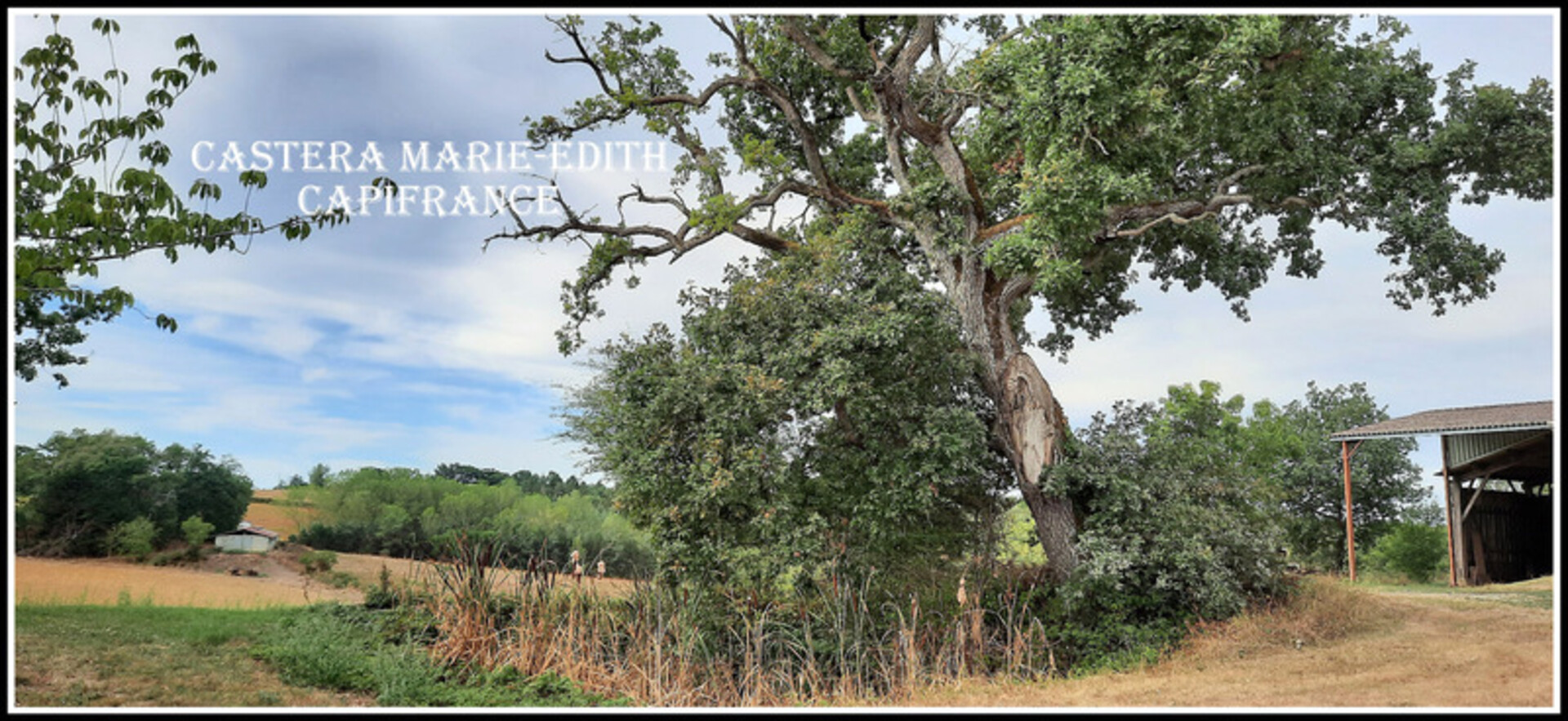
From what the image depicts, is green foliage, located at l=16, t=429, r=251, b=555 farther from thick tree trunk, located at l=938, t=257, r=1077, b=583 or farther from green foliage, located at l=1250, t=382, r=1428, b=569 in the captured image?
green foliage, located at l=1250, t=382, r=1428, b=569

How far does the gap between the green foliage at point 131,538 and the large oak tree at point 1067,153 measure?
A: 576 cm

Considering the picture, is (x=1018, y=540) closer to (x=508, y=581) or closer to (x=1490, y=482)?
(x=508, y=581)

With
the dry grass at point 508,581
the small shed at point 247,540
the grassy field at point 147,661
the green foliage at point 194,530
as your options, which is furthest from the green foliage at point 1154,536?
the green foliage at point 194,530

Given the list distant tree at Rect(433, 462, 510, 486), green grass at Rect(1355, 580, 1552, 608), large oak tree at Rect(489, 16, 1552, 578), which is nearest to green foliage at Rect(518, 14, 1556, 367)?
large oak tree at Rect(489, 16, 1552, 578)

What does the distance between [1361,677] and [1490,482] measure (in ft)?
30.2

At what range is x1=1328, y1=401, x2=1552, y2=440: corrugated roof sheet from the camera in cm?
1087

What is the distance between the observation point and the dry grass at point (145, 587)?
1117 cm

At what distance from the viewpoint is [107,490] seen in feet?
40.2

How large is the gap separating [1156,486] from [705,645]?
16.1ft

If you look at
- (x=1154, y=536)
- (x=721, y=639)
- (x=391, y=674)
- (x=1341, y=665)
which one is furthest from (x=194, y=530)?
(x=1341, y=665)

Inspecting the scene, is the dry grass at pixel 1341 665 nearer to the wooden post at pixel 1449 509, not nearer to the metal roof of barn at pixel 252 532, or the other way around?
the wooden post at pixel 1449 509

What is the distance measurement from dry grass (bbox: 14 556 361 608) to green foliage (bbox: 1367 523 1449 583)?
1438 cm

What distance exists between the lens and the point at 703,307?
10625 mm

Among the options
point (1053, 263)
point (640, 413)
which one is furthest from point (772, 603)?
point (1053, 263)
